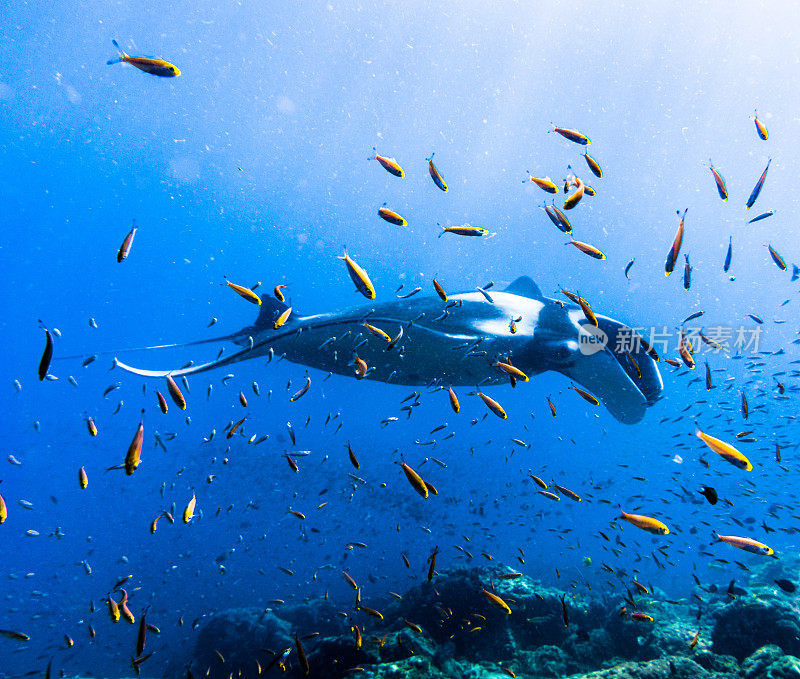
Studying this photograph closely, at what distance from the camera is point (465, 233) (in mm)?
3871

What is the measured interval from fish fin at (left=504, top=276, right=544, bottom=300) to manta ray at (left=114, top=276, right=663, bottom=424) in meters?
0.98

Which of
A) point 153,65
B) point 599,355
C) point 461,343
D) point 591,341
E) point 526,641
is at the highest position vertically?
point 153,65

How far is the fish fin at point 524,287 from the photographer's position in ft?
21.6

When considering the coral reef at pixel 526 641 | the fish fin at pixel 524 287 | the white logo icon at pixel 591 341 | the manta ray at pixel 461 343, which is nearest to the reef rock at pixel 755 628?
the coral reef at pixel 526 641

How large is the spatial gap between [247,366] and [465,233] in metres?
53.5

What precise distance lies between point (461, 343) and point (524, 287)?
2.69m

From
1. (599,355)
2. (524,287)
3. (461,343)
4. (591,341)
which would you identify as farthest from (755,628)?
(461,343)

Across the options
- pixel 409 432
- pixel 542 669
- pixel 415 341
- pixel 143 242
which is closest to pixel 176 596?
pixel 542 669

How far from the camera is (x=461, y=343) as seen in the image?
4773mm

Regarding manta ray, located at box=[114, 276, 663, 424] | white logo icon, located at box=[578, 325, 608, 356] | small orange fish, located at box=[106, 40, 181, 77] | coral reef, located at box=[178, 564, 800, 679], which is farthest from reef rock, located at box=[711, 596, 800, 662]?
small orange fish, located at box=[106, 40, 181, 77]

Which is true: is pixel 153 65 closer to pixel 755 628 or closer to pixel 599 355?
pixel 599 355

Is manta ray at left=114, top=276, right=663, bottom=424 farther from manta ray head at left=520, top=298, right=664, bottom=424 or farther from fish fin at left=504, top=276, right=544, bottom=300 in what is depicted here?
fish fin at left=504, top=276, right=544, bottom=300

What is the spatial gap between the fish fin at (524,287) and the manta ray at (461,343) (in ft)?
3.20

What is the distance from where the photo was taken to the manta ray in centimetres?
459
